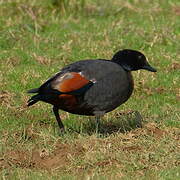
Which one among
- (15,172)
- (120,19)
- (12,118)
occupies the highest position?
(15,172)

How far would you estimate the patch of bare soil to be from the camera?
6590mm

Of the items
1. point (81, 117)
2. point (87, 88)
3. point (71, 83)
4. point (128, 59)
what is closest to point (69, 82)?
point (71, 83)

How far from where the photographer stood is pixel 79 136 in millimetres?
7160

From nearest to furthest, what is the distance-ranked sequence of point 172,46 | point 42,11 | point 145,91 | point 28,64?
point 145,91 < point 28,64 < point 172,46 < point 42,11

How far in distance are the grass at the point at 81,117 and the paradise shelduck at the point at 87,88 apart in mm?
310

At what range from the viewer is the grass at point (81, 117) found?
6.51m

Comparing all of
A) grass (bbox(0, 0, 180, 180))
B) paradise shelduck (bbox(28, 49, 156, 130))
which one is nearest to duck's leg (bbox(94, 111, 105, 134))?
paradise shelduck (bbox(28, 49, 156, 130))

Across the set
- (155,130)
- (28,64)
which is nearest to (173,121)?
(155,130)

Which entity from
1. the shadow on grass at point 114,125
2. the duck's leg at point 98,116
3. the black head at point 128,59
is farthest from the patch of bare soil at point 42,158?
the black head at point 128,59

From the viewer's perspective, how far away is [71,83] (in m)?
7.20

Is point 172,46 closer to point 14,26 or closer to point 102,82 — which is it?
point 14,26

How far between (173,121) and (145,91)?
5.40 feet

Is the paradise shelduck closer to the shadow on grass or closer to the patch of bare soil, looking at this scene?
the shadow on grass

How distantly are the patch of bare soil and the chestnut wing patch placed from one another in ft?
1.95
